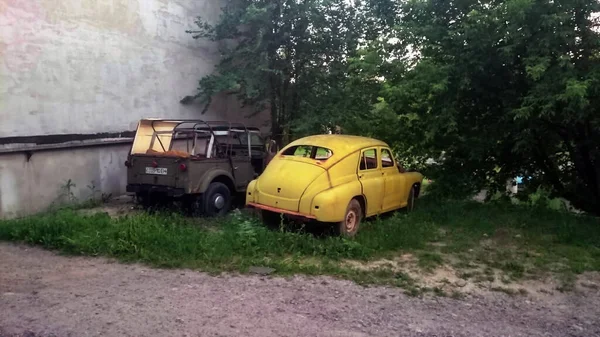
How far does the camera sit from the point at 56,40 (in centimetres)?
987

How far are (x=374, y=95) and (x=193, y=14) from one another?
17.8 ft

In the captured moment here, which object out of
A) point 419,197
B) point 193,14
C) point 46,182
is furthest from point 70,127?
point 419,197

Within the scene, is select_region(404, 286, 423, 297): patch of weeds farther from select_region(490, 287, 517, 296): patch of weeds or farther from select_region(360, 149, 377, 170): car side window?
select_region(360, 149, 377, 170): car side window

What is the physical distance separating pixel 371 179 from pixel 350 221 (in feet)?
3.12

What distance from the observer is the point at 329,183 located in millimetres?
7688

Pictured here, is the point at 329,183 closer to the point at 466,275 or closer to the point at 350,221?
the point at 350,221

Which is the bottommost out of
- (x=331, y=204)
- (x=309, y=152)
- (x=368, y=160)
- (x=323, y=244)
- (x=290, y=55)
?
(x=323, y=244)

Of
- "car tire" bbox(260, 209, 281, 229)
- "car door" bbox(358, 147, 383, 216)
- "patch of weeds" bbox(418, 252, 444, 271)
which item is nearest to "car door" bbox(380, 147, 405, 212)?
"car door" bbox(358, 147, 383, 216)

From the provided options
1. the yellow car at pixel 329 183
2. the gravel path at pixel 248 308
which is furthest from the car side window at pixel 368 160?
the gravel path at pixel 248 308

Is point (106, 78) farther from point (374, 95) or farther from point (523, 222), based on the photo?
point (523, 222)

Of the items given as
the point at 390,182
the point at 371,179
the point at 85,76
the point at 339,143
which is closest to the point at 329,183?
the point at 339,143

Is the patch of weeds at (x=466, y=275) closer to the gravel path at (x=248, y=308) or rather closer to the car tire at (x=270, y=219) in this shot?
the gravel path at (x=248, y=308)

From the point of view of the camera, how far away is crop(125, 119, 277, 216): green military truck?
29.5 ft

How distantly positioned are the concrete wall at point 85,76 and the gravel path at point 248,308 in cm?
394
